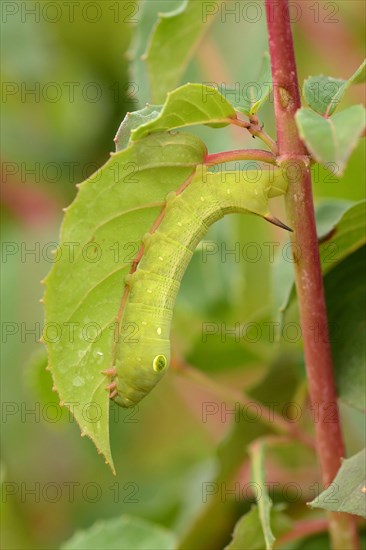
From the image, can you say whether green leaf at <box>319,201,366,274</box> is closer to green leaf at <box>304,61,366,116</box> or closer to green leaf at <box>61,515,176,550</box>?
green leaf at <box>304,61,366,116</box>

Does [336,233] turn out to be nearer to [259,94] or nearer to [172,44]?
[259,94]

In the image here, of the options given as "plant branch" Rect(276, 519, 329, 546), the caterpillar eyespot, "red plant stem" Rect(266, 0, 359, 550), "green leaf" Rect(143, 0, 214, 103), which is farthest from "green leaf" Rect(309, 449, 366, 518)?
"green leaf" Rect(143, 0, 214, 103)

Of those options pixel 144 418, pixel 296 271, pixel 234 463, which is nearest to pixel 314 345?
pixel 296 271

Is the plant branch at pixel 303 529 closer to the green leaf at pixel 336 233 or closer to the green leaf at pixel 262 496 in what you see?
the green leaf at pixel 262 496

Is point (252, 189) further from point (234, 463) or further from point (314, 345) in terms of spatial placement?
point (234, 463)

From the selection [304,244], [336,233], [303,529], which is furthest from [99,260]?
[303,529]

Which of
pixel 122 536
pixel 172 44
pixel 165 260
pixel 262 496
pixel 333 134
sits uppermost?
pixel 172 44

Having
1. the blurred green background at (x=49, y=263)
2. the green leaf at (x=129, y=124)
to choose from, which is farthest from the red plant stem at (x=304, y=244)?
the blurred green background at (x=49, y=263)
